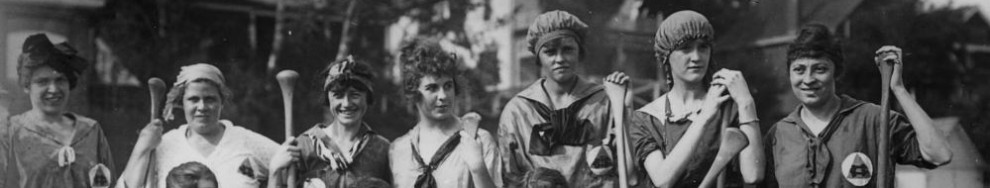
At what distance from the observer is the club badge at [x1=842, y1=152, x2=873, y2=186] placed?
6.96 metres

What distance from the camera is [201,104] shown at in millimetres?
7684

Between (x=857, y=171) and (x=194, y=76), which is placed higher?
(x=194, y=76)

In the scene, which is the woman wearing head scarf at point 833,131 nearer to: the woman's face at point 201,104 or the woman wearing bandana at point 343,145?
the woman wearing bandana at point 343,145

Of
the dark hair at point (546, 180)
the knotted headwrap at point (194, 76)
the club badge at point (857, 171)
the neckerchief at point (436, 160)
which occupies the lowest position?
the club badge at point (857, 171)

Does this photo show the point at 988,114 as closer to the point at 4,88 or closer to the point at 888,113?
the point at 888,113

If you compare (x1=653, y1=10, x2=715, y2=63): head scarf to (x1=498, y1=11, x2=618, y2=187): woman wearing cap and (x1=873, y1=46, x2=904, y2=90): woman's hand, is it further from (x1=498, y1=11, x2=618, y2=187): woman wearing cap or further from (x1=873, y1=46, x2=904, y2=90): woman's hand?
(x1=873, y1=46, x2=904, y2=90): woman's hand

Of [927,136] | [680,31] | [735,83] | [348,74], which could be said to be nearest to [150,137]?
[348,74]

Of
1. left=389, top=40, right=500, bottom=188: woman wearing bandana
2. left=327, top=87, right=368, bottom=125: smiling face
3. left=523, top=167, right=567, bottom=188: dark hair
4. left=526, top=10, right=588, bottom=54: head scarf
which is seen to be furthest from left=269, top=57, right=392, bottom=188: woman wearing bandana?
left=526, top=10, right=588, bottom=54: head scarf

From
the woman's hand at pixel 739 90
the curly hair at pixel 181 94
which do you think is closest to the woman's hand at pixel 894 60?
the woman's hand at pixel 739 90

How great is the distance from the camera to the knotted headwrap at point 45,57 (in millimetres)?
7793

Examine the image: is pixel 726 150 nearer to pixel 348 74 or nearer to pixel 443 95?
pixel 443 95

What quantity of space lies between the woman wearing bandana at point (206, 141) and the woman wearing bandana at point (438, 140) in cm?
79

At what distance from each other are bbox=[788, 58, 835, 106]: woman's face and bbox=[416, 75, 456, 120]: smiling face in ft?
6.26

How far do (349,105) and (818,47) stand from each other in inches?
102
